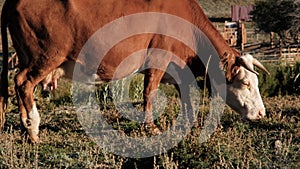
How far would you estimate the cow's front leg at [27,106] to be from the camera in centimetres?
735

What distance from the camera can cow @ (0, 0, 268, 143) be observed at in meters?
7.41

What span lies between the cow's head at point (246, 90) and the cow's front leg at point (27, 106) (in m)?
2.96

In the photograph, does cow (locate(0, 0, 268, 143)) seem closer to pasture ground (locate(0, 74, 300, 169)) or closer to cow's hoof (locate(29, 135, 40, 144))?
cow's hoof (locate(29, 135, 40, 144))

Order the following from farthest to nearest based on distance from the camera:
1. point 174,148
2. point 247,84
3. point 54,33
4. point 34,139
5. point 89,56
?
point 247,84 < point 89,56 < point 54,33 < point 34,139 < point 174,148

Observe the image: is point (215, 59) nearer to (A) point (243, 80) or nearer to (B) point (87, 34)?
(A) point (243, 80)

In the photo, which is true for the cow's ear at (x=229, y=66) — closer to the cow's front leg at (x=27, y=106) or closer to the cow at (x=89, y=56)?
the cow at (x=89, y=56)

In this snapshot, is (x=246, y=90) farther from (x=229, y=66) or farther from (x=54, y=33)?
(x=54, y=33)

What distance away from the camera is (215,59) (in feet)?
28.1

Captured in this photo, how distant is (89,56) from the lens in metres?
7.79

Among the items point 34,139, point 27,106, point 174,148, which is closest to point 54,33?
point 27,106

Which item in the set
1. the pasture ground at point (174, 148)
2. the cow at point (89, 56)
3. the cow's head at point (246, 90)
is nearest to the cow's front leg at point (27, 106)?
the cow at point (89, 56)

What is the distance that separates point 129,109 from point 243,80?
218 cm

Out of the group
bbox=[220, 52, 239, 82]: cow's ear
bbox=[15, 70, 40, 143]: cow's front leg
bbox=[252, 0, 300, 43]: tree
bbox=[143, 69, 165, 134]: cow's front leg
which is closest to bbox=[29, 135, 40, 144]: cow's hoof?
bbox=[15, 70, 40, 143]: cow's front leg

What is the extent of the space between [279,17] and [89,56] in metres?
30.2
